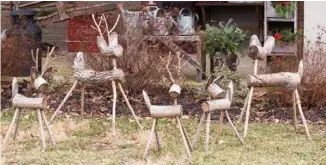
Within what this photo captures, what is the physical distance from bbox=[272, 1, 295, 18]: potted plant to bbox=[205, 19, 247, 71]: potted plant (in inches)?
27.7

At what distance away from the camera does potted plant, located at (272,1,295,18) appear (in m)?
11.2

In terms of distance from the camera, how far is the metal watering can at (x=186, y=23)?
37.2ft

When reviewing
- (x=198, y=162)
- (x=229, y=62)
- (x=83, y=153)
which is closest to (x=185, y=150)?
(x=198, y=162)

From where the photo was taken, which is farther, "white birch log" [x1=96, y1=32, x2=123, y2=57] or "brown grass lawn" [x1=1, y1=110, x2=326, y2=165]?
"white birch log" [x1=96, y1=32, x2=123, y2=57]

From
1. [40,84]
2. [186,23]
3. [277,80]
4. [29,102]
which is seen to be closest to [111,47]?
[40,84]

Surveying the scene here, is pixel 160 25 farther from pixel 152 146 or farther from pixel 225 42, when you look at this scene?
pixel 152 146

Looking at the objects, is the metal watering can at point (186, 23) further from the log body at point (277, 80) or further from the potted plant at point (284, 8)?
the log body at point (277, 80)

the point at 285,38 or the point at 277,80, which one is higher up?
the point at 285,38

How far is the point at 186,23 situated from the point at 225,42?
1463 mm

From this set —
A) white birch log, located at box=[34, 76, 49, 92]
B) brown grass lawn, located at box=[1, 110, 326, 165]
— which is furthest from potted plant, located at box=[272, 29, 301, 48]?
white birch log, located at box=[34, 76, 49, 92]

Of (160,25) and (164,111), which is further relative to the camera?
(160,25)

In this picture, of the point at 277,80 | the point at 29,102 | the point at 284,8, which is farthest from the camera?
the point at 284,8

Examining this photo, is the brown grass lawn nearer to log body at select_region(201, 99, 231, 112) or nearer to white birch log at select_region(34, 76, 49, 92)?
log body at select_region(201, 99, 231, 112)

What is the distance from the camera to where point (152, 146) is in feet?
24.7
